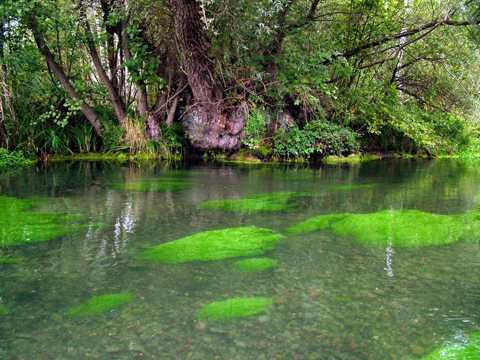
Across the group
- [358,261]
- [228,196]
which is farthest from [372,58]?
[358,261]

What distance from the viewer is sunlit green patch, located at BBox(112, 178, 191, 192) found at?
23.7 feet

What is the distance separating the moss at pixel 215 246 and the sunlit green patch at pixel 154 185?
9.04 ft

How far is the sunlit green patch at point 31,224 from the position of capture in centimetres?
450

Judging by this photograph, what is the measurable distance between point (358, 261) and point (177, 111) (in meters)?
8.95

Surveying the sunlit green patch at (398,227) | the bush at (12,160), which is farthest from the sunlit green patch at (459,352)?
the bush at (12,160)

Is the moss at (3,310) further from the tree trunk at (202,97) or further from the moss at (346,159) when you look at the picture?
the moss at (346,159)

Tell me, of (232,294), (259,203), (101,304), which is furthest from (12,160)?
(232,294)

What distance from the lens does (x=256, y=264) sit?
377 cm

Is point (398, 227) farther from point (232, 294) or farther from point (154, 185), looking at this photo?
point (154, 185)

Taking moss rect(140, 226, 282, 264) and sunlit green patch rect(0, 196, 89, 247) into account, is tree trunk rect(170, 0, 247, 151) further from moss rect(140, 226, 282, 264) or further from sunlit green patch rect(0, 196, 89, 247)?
moss rect(140, 226, 282, 264)

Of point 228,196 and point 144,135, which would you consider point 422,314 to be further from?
point 144,135

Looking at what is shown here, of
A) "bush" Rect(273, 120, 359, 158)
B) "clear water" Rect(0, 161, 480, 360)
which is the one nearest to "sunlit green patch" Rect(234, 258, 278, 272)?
"clear water" Rect(0, 161, 480, 360)

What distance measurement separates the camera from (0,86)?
980 cm

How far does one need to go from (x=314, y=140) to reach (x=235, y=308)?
9132 mm
